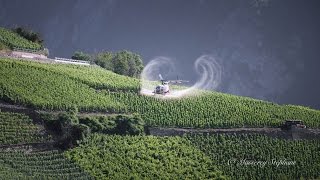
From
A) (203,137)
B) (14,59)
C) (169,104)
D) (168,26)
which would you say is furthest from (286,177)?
(168,26)

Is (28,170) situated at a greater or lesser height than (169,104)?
lesser

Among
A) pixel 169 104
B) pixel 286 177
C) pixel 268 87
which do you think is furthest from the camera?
pixel 268 87

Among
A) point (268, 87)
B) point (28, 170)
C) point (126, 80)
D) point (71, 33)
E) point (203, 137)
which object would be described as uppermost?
point (71, 33)

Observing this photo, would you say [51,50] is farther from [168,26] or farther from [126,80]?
[126,80]

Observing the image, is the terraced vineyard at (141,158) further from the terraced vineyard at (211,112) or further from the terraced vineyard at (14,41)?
the terraced vineyard at (14,41)

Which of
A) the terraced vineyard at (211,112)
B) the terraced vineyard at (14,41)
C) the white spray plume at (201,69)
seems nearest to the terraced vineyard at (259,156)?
the terraced vineyard at (211,112)

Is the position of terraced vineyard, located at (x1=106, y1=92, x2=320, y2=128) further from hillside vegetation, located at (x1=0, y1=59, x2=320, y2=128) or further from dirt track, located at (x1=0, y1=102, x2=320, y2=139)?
dirt track, located at (x1=0, y1=102, x2=320, y2=139)

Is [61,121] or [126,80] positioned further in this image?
[126,80]
